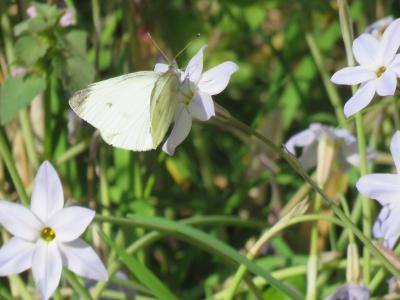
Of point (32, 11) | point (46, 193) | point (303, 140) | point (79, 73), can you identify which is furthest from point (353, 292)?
point (32, 11)

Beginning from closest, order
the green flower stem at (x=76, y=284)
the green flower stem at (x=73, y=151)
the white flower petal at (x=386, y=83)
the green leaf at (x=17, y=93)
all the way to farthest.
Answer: the white flower petal at (x=386, y=83) → the green flower stem at (x=76, y=284) → the green leaf at (x=17, y=93) → the green flower stem at (x=73, y=151)

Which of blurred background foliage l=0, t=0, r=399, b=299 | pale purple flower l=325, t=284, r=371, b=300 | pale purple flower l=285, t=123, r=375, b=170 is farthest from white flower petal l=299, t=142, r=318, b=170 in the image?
pale purple flower l=325, t=284, r=371, b=300

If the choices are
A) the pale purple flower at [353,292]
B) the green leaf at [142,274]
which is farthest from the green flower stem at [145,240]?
the pale purple flower at [353,292]

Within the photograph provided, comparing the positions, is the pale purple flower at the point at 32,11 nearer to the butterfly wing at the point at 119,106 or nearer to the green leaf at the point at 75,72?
the green leaf at the point at 75,72

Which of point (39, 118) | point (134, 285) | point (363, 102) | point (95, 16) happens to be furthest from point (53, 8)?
point (363, 102)

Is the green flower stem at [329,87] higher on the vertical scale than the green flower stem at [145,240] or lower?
higher

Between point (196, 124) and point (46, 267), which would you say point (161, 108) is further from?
point (196, 124)
